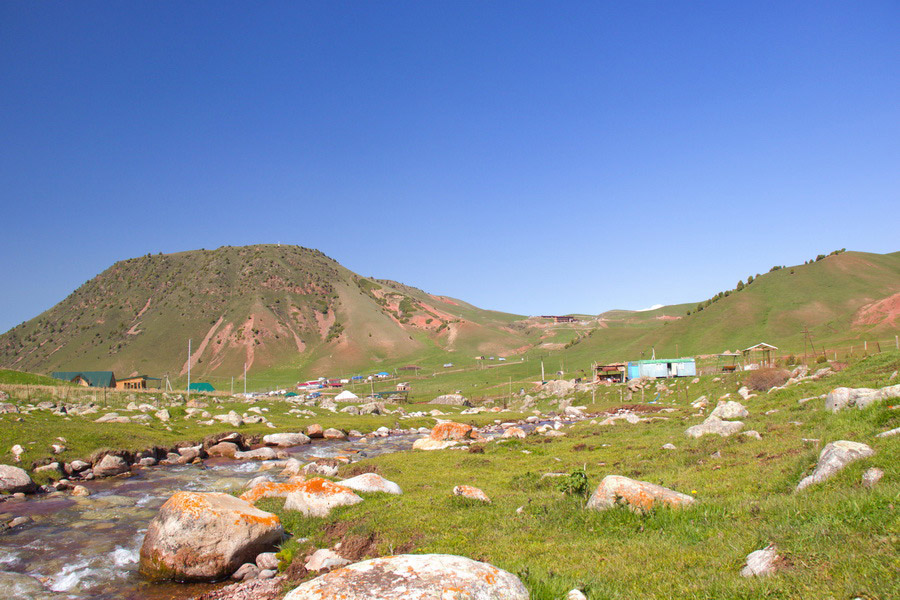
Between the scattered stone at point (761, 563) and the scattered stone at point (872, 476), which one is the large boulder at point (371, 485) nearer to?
the scattered stone at point (761, 563)

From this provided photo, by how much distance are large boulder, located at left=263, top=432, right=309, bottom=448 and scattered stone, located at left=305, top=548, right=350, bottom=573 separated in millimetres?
29797

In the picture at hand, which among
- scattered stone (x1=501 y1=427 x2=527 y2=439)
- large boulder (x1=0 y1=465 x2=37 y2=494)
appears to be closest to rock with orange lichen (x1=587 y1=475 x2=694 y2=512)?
large boulder (x1=0 y1=465 x2=37 y2=494)

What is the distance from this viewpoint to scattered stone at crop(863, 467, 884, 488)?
8.63 meters

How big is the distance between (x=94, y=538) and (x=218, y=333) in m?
166

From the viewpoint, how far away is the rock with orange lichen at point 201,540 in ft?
41.7

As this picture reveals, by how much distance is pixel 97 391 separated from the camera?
52344 millimetres

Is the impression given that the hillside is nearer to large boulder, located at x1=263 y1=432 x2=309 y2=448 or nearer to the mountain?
the mountain

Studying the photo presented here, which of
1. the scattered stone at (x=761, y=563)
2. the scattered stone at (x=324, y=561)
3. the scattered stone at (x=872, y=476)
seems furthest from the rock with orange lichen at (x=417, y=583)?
the scattered stone at (x=872, y=476)

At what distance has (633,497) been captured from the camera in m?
10.6

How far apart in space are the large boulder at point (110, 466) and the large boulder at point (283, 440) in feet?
40.0

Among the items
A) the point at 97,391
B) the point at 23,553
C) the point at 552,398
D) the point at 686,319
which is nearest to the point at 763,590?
the point at 23,553

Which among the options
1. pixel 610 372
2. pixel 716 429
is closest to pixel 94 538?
pixel 716 429

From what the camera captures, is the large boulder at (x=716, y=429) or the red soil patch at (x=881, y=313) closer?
the large boulder at (x=716, y=429)

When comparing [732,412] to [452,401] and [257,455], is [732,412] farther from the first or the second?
[452,401]
